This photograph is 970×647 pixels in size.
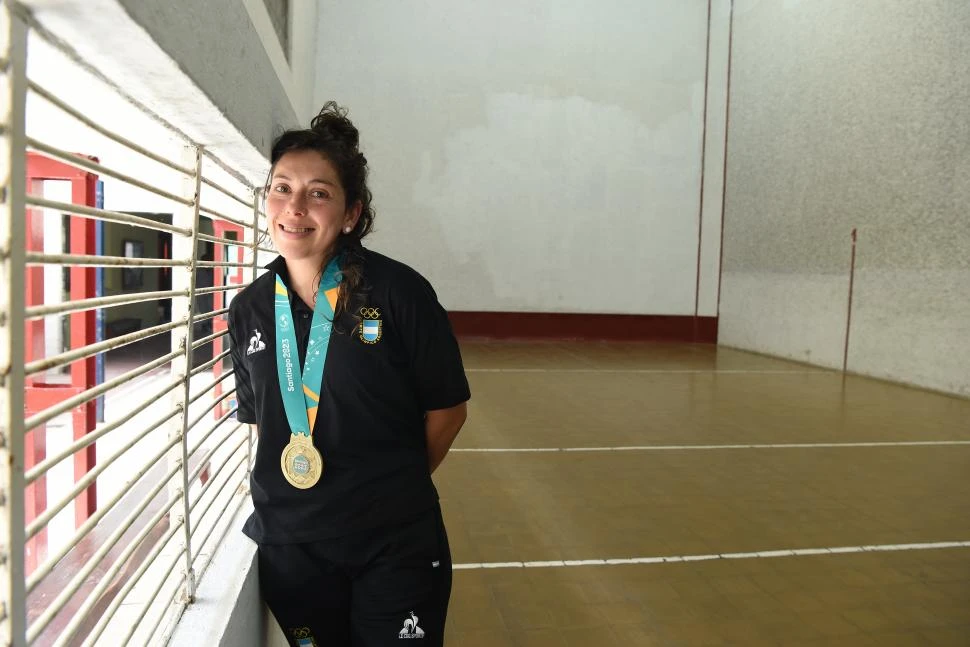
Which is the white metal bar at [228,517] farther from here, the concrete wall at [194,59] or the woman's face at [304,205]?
the concrete wall at [194,59]

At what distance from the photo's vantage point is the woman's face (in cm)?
136

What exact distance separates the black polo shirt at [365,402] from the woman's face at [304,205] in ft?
0.28

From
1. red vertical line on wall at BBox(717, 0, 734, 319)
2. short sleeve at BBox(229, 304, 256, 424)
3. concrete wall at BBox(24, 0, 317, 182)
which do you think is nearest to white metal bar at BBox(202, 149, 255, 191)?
concrete wall at BBox(24, 0, 317, 182)

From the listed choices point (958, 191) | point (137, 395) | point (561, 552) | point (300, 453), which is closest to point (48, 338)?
point (137, 395)

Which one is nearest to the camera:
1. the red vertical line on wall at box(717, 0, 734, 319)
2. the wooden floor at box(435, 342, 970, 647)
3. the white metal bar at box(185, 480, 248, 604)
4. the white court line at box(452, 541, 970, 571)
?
the white metal bar at box(185, 480, 248, 604)

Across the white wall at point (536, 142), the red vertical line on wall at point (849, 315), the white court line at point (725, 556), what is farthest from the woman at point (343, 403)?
the white wall at point (536, 142)

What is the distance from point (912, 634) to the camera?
216 centimetres

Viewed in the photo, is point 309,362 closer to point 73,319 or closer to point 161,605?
point 161,605

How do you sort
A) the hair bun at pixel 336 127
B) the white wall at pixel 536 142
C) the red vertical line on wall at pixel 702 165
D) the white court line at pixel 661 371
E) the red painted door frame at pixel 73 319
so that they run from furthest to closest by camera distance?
the red vertical line on wall at pixel 702 165 → the white wall at pixel 536 142 → the white court line at pixel 661 371 → the red painted door frame at pixel 73 319 → the hair bun at pixel 336 127

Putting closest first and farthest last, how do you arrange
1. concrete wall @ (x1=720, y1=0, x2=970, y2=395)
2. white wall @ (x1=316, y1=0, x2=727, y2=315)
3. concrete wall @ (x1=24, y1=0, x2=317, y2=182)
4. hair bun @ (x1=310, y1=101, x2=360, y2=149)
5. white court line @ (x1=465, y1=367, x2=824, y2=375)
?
concrete wall @ (x1=24, y1=0, x2=317, y2=182), hair bun @ (x1=310, y1=101, x2=360, y2=149), concrete wall @ (x1=720, y1=0, x2=970, y2=395), white court line @ (x1=465, y1=367, x2=824, y2=375), white wall @ (x1=316, y1=0, x2=727, y2=315)

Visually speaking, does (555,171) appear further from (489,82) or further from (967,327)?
(967,327)

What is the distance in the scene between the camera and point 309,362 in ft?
4.47

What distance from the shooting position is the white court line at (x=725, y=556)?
2.62m

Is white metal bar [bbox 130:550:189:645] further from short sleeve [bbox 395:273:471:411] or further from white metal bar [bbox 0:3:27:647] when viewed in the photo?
short sleeve [bbox 395:273:471:411]
